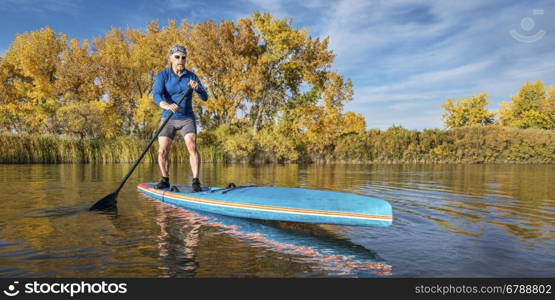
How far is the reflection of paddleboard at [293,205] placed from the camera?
432 cm

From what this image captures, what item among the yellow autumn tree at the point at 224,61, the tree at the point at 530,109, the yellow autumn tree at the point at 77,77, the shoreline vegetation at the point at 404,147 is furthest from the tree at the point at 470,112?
the yellow autumn tree at the point at 77,77

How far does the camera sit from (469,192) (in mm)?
9164

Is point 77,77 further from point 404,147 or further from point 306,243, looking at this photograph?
point 306,243

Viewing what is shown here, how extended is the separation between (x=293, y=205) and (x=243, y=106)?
1033 inches

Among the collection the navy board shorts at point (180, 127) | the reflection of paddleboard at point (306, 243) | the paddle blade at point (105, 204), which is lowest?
the reflection of paddleboard at point (306, 243)

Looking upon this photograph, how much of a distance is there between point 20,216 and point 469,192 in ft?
31.0

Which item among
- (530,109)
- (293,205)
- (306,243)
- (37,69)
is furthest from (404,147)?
(37,69)

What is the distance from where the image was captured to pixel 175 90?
6953 millimetres

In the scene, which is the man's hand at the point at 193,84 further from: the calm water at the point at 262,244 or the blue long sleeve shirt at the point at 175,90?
the calm water at the point at 262,244

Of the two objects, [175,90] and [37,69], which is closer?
[175,90]

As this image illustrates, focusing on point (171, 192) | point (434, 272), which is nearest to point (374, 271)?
point (434, 272)

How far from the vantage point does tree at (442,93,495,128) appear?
52.6 metres

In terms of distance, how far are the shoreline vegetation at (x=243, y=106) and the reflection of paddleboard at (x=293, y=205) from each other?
18.4 meters

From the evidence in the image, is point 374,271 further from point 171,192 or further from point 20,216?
point 20,216
